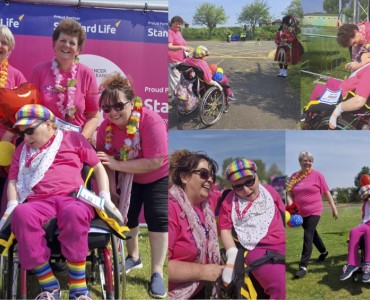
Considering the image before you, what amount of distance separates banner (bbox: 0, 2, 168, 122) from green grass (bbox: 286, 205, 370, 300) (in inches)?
56.0

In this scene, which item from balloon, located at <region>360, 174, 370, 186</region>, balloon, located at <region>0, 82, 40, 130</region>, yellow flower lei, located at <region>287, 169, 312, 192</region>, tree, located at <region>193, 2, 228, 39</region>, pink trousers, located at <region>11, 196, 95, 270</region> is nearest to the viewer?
pink trousers, located at <region>11, 196, 95, 270</region>

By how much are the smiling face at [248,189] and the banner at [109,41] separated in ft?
2.97

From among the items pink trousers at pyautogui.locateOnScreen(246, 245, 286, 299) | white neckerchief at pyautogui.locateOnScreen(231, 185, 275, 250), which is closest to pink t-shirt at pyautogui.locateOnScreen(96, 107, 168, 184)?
white neckerchief at pyautogui.locateOnScreen(231, 185, 275, 250)

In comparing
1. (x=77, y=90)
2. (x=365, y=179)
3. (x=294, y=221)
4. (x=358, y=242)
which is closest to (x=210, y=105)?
(x=77, y=90)

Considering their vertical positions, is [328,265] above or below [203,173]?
below

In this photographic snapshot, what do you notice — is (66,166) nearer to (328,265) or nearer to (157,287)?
(157,287)

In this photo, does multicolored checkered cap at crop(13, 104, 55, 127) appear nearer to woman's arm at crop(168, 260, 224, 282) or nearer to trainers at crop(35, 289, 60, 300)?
trainers at crop(35, 289, 60, 300)

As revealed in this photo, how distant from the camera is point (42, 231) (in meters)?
3.45

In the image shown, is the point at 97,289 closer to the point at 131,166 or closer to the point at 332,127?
the point at 131,166

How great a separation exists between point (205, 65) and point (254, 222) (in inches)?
44.3

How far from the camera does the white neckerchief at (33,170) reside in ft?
12.2

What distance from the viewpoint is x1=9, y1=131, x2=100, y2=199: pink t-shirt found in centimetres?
373

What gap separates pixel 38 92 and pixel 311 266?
2.34m

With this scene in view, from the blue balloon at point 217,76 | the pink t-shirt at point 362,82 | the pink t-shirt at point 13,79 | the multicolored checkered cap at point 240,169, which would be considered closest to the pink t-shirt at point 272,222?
the multicolored checkered cap at point 240,169
